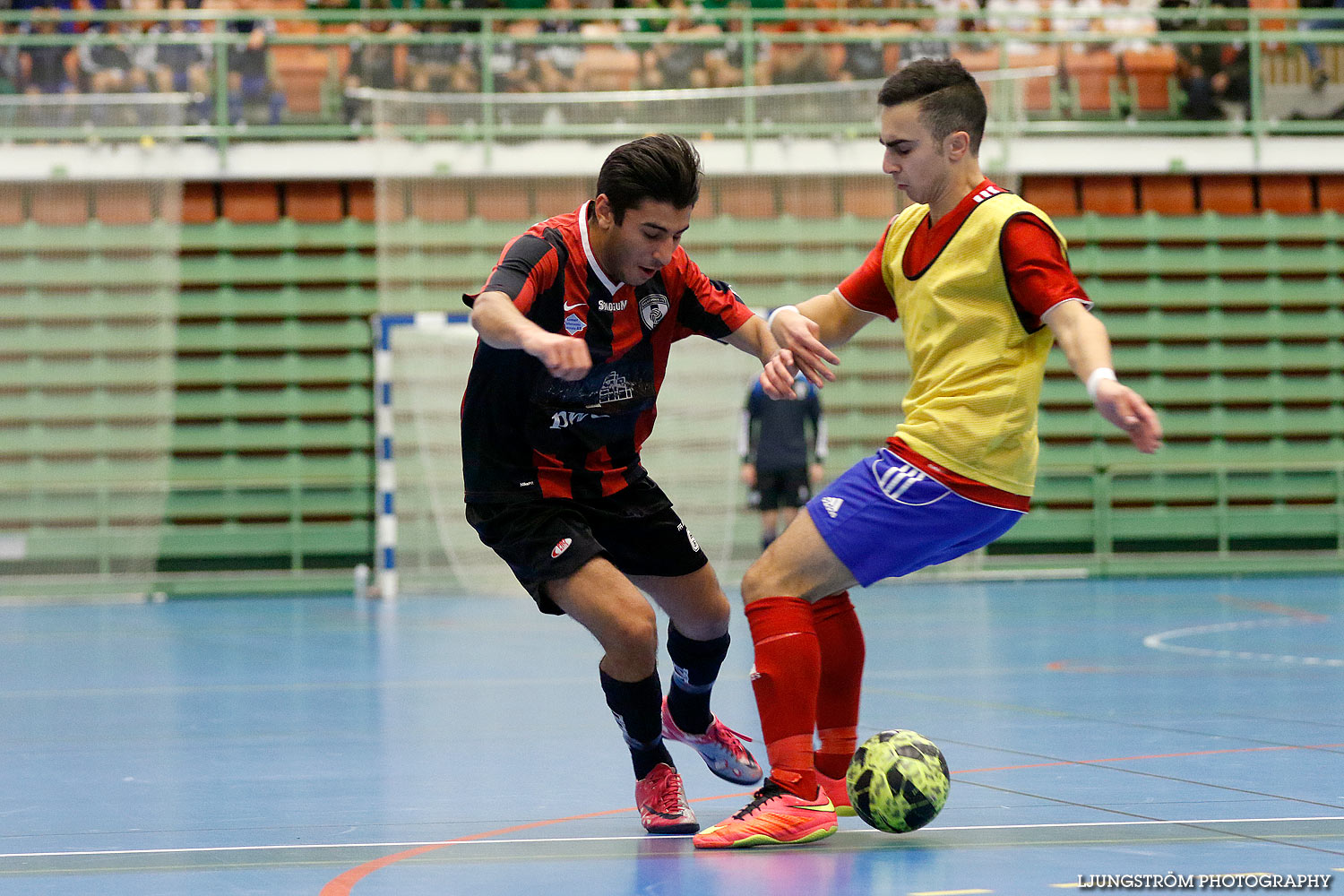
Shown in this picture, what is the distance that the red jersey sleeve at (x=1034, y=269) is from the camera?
3.63 meters

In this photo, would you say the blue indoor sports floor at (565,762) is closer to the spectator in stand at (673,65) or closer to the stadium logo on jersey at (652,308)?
the stadium logo on jersey at (652,308)

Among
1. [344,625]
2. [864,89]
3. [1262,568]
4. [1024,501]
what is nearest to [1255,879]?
[1024,501]

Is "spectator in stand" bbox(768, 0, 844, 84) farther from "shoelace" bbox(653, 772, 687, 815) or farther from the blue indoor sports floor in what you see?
"shoelace" bbox(653, 772, 687, 815)

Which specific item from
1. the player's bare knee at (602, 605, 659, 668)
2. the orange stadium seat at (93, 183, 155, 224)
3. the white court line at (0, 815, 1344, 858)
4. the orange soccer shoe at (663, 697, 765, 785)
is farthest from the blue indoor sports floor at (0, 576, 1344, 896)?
the orange stadium seat at (93, 183, 155, 224)

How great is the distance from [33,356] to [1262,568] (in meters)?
11.8

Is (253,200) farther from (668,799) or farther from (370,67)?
(668,799)

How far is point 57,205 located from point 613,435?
11.2 metres

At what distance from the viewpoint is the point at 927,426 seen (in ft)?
12.5

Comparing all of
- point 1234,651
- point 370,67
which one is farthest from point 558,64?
point 1234,651

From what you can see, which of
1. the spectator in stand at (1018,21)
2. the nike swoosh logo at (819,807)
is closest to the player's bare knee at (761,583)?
the nike swoosh logo at (819,807)

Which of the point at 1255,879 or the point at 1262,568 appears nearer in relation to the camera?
the point at 1255,879

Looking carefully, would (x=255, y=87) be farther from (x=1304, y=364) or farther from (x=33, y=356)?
(x=1304, y=364)

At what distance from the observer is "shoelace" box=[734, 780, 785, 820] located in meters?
3.79

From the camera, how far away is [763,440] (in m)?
12.6
